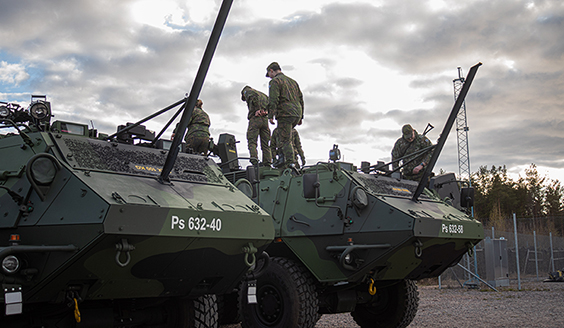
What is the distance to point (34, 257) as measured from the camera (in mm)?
4281

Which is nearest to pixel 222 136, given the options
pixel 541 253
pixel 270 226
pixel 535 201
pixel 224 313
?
pixel 224 313

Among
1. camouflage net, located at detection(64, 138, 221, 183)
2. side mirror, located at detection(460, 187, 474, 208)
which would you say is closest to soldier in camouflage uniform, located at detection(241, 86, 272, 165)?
side mirror, located at detection(460, 187, 474, 208)

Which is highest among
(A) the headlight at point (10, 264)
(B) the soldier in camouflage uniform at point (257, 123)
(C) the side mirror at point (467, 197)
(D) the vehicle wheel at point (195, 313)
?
(B) the soldier in camouflage uniform at point (257, 123)

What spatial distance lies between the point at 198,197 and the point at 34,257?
153 centimetres

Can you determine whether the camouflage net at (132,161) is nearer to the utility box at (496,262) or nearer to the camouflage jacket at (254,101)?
the camouflage jacket at (254,101)

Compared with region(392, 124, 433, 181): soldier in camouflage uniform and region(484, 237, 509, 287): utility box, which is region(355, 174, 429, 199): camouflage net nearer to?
region(392, 124, 433, 181): soldier in camouflage uniform

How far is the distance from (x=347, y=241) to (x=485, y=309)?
16.4 ft

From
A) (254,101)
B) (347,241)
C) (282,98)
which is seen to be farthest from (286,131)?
(347,241)

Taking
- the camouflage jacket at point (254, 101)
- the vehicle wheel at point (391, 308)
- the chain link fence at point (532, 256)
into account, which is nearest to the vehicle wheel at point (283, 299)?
the vehicle wheel at point (391, 308)

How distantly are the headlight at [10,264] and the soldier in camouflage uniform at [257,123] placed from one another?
6.15m

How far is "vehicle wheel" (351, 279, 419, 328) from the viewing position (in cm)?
822

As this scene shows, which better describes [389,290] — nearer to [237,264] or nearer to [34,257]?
[237,264]

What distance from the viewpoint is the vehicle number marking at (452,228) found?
23.8 feet

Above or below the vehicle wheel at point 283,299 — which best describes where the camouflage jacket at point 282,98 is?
above
